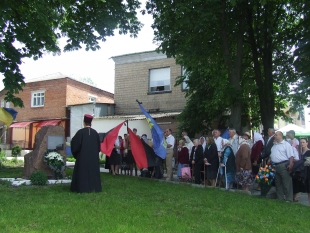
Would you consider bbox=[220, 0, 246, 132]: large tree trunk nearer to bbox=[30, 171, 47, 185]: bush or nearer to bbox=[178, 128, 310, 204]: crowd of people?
bbox=[178, 128, 310, 204]: crowd of people

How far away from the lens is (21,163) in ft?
68.2

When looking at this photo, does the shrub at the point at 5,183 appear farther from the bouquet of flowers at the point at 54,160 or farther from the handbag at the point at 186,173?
the handbag at the point at 186,173

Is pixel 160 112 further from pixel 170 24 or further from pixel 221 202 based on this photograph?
pixel 221 202

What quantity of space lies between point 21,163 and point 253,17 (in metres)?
14.9

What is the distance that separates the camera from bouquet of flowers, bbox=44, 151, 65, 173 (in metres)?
11.5

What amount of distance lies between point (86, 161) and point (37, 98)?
89.4 feet

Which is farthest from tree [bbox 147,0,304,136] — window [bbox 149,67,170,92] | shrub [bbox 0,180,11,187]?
shrub [bbox 0,180,11,187]

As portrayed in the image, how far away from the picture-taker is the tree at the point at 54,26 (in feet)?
47.8

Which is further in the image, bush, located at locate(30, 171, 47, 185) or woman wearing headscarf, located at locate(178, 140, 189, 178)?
woman wearing headscarf, located at locate(178, 140, 189, 178)

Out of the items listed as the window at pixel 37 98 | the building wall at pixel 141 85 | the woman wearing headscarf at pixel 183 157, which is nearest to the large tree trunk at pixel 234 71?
the woman wearing headscarf at pixel 183 157

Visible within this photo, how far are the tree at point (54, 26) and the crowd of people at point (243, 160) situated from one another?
5.90 metres

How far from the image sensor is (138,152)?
13203 millimetres

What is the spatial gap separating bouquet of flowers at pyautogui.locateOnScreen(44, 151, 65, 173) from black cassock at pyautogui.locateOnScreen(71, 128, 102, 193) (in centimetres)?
196

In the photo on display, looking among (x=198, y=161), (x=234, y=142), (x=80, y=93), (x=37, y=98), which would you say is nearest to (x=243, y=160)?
(x=234, y=142)
